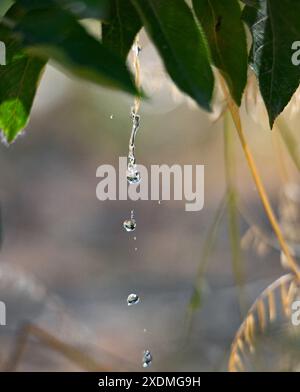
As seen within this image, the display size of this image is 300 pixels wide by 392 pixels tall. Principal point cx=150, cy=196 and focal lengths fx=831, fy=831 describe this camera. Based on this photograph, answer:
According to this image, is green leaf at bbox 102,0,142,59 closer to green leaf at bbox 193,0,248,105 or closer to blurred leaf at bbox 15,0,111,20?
green leaf at bbox 193,0,248,105

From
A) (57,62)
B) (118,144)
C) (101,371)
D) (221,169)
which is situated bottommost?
(221,169)

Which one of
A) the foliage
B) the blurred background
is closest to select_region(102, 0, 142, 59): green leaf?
the foliage

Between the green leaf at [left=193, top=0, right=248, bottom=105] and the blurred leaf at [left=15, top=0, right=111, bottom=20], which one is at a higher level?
the blurred leaf at [left=15, top=0, right=111, bottom=20]

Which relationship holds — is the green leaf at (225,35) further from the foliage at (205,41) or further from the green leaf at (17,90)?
the green leaf at (17,90)

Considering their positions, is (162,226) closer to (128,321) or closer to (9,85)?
(128,321)

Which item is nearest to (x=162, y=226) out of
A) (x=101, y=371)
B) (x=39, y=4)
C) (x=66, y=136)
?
(x=66, y=136)
